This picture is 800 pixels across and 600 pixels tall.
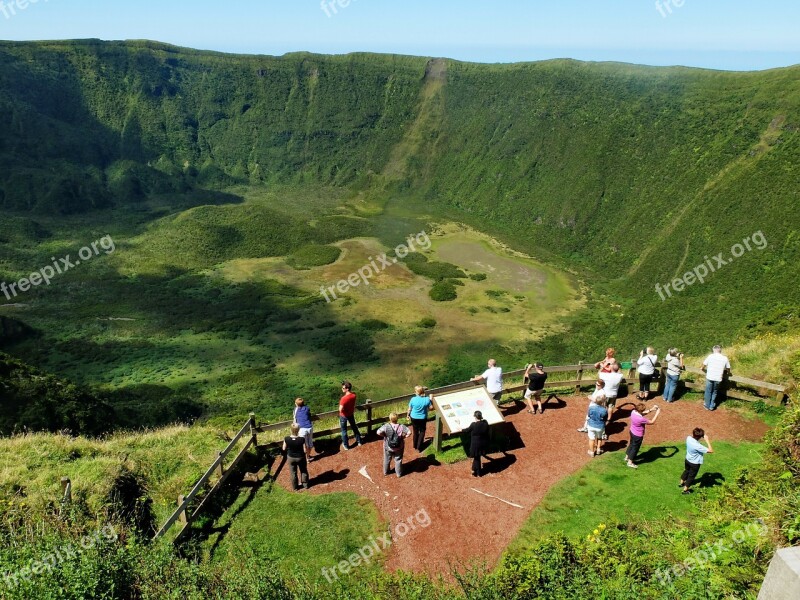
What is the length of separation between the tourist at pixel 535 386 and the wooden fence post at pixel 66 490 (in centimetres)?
1229

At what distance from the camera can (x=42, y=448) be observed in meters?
13.6

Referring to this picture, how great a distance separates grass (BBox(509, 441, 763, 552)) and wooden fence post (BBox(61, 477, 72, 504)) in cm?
974

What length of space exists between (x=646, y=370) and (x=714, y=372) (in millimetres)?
1816

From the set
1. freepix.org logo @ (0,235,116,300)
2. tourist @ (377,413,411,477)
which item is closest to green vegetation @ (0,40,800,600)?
tourist @ (377,413,411,477)

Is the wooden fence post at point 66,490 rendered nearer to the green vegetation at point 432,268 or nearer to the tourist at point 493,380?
the tourist at point 493,380

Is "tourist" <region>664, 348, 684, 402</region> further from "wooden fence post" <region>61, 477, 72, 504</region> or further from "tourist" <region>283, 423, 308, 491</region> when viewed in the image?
"wooden fence post" <region>61, 477, 72, 504</region>

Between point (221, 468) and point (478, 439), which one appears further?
point (221, 468)

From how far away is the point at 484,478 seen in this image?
42.0ft

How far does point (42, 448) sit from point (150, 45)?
138 m

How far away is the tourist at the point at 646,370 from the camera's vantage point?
Result: 1559cm

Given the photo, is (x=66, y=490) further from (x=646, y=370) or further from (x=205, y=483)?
(x=646, y=370)

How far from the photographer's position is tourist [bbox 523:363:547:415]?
15.3 meters

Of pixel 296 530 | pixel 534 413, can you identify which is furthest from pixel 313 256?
pixel 296 530

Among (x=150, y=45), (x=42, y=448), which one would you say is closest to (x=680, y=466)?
(x=42, y=448)
